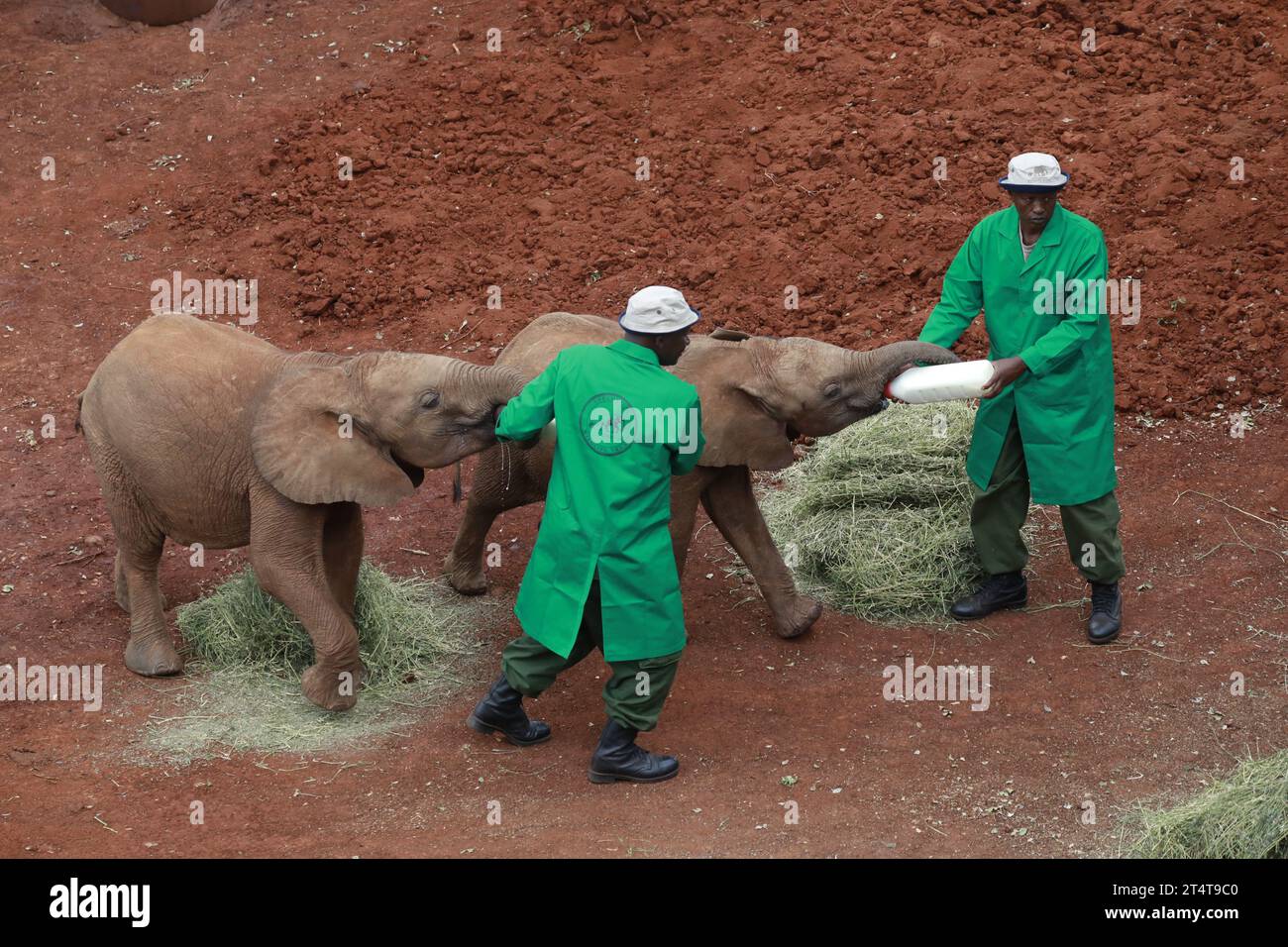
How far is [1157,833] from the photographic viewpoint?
627 cm

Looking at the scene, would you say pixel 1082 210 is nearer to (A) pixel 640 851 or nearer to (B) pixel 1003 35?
(B) pixel 1003 35

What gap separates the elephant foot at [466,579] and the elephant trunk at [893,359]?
2.85 m

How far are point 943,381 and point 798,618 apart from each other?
1.73m

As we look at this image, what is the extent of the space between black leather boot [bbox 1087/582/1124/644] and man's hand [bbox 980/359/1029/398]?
1.38m

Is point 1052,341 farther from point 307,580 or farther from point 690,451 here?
point 307,580

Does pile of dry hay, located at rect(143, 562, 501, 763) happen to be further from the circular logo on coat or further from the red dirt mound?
the red dirt mound

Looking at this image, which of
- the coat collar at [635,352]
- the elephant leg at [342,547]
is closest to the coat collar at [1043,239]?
the coat collar at [635,352]

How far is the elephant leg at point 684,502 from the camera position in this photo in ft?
26.0

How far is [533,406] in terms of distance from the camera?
666 cm

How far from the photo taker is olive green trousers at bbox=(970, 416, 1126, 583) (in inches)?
321

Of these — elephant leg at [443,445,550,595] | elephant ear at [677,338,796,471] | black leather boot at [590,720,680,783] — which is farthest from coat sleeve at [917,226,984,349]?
black leather boot at [590,720,680,783]

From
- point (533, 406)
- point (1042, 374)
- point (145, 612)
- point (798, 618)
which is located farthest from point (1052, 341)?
point (145, 612)

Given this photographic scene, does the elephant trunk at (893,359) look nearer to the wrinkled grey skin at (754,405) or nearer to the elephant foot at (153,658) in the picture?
the wrinkled grey skin at (754,405)

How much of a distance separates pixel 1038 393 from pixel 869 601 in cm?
164
